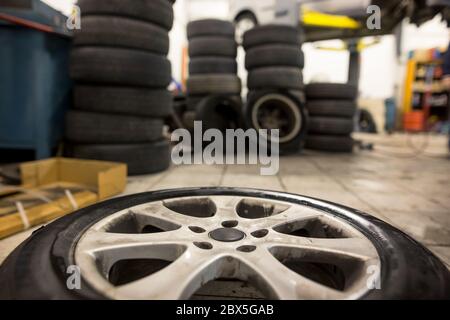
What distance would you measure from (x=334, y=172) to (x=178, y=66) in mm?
6565

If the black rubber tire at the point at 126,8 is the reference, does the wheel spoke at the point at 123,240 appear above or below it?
below

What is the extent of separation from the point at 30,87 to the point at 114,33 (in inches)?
22.5

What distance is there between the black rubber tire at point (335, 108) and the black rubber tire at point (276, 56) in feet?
1.60

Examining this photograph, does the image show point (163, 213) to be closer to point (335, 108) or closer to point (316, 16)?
point (335, 108)

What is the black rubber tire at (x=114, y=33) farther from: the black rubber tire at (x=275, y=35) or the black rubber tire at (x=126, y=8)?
the black rubber tire at (x=275, y=35)

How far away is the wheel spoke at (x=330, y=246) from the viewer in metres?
0.65

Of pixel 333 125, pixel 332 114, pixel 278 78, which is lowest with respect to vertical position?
pixel 333 125

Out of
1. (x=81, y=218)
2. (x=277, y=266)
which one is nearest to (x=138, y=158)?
(x=81, y=218)

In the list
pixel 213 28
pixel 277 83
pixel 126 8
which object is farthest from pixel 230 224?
pixel 213 28

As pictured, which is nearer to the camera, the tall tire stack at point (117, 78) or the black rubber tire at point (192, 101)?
the tall tire stack at point (117, 78)

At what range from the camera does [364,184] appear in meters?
1.93

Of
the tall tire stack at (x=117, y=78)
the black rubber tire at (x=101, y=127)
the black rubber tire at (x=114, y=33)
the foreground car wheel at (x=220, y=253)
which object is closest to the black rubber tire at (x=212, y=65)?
the tall tire stack at (x=117, y=78)

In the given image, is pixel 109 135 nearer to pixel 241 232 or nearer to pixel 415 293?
pixel 241 232

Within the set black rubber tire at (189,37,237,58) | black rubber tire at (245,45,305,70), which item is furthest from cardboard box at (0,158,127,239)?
black rubber tire at (189,37,237,58)
